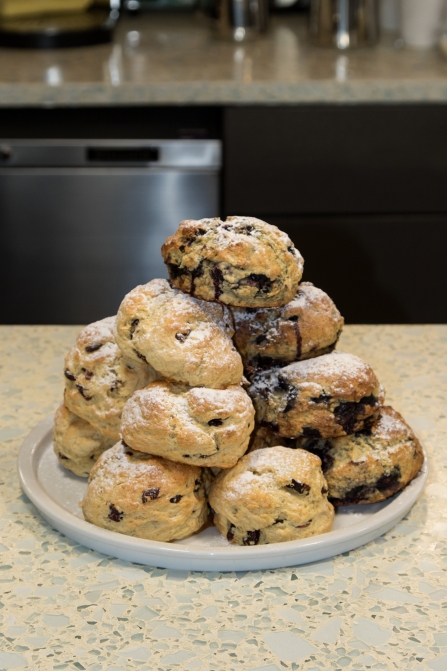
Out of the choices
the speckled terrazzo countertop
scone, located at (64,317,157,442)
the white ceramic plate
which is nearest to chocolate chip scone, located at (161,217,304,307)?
scone, located at (64,317,157,442)

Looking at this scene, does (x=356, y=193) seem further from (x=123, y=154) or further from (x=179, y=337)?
(x=179, y=337)

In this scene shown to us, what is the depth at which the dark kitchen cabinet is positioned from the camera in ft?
7.11

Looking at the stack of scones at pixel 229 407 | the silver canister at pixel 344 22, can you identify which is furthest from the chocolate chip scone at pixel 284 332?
the silver canister at pixel 344 22

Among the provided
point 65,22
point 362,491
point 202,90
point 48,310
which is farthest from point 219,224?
point 65,22

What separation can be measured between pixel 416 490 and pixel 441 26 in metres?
2.05

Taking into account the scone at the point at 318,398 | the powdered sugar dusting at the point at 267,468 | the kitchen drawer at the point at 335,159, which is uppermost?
the scone at the point at 318,398

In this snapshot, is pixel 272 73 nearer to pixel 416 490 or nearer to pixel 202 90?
pixel 202 90

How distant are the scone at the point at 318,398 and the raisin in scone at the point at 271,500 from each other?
4cm

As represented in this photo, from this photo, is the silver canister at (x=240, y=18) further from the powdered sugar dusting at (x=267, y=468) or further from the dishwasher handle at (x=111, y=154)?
the powdered sugar dusting at (x=267, y=468)

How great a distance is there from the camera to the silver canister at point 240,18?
248cm

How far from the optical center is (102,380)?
2.79ft

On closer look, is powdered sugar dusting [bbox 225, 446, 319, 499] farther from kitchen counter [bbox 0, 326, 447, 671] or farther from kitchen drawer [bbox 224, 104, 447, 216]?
kitchen drawer [bbox 224, 104, 447, 216]

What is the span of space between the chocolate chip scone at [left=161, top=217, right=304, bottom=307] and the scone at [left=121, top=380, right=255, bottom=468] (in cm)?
10

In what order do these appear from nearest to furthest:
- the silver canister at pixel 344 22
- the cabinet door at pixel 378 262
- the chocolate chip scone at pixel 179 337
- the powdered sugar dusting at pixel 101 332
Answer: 1. the chocolate chip scone at pixel 179 337
2. the powdered sugar dusting at pixel 101 332
3. the cabinet door at pixel 378 262
4. the silver canister at pixel 344 22
